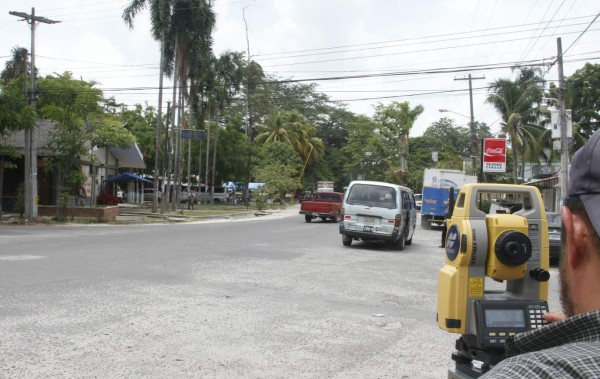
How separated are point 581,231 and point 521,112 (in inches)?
1585

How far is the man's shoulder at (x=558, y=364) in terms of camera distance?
1136 mm

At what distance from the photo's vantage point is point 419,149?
68.9 meters

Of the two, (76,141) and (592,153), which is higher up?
(76,141)

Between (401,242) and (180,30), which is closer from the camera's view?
(401,242)

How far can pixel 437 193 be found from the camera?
2952cm

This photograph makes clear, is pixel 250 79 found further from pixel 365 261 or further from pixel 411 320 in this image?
pixel 411 320

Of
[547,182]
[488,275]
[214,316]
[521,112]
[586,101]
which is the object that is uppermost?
[586,101]

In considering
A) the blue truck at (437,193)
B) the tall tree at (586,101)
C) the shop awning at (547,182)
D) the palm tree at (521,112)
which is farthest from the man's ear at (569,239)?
the tall tree at (586,101)

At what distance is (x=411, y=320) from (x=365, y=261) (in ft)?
20.3

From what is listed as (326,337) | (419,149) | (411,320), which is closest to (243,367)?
(326,337)

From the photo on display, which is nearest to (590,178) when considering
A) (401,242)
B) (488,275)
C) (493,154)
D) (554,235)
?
(488,275)

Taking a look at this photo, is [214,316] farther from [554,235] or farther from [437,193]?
[437,193]

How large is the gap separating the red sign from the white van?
12090mm

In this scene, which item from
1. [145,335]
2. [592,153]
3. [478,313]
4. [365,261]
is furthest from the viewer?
[365,261]
